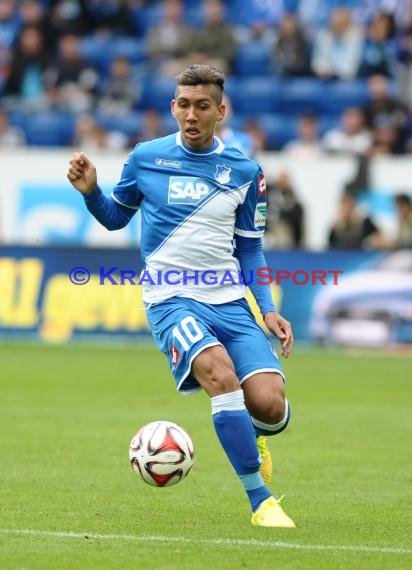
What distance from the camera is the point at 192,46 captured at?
24.0 m

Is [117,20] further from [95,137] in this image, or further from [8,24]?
[95,137]

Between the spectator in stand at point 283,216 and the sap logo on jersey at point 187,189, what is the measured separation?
1337cm

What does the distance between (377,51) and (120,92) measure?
4.65 meters

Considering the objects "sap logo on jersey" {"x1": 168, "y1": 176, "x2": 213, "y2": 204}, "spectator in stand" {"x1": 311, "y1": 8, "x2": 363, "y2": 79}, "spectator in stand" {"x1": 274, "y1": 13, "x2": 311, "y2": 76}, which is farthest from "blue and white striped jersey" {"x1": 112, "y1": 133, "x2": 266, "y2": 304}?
"spectator in stand" {"x1": 274, "y1": 13, "x2": 311, "y2": 76}

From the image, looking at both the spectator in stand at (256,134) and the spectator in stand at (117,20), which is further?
the spectator in stand at (117,20)

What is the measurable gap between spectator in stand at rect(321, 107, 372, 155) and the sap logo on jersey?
14.5 metres

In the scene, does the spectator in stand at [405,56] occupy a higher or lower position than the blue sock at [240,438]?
higher

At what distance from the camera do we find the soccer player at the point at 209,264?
23.2ft

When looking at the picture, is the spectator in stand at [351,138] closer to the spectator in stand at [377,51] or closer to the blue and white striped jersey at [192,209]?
the spectator in stand at [377,51]

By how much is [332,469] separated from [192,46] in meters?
15.5

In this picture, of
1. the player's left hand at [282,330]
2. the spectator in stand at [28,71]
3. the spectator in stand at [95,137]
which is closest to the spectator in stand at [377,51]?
the spectator in stand at [95,137]

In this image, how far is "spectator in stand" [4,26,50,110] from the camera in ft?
81.6

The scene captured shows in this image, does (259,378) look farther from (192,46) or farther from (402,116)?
(192,46)

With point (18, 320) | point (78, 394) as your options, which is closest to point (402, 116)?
point (18, 320)
